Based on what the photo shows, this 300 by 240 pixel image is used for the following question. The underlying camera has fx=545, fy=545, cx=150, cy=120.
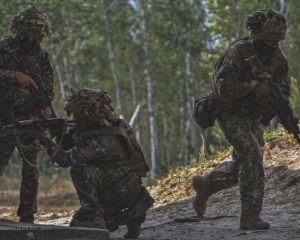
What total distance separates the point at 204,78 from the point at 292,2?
18441mm

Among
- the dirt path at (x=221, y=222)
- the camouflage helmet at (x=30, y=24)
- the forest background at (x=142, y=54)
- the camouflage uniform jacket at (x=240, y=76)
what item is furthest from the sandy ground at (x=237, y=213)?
the forest background at (x=142, y=54)

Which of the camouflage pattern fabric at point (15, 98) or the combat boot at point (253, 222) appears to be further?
the camouflage pattern fabric at point (15, 98)

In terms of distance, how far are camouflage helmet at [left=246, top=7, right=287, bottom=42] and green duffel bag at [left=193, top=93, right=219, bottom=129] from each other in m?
0.81

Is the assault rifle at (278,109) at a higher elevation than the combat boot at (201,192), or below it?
higher

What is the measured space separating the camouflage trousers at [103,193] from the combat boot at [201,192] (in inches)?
39.8

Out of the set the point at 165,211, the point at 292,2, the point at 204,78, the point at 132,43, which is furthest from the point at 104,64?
the point at 165,211

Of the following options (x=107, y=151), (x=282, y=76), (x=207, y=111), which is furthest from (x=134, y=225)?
(x=282, y=76)

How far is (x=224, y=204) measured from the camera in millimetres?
7402

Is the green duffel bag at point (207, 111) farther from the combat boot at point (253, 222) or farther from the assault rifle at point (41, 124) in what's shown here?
the assault rifle at point (41, 124)

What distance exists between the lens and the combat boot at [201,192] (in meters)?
6.17

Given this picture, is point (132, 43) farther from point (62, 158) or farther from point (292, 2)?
point (62, 158)

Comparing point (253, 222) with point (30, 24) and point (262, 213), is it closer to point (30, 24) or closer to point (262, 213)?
point (262, 213)

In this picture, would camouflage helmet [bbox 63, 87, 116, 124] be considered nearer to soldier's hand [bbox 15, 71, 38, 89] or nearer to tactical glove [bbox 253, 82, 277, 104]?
soldier's hand [bbox 15, 71, 38, 89]

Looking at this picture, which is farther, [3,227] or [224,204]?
[224,204]
